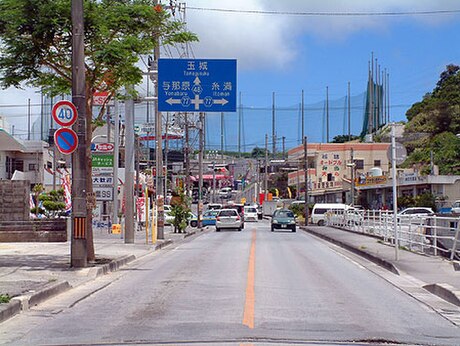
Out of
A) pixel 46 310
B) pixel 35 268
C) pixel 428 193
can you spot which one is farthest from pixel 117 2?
pixel 428 193

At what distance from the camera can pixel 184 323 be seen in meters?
9.91

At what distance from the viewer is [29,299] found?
11.7 m

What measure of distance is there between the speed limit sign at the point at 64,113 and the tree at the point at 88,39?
1579 mm

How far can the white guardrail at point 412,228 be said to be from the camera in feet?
68.5

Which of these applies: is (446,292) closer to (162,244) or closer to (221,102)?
(221,102)

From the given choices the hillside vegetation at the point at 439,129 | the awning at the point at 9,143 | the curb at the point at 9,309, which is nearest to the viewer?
the curb at the point at 9,309

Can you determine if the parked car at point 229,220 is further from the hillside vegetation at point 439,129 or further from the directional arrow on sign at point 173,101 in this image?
the directional arrow on sign at point 173,101

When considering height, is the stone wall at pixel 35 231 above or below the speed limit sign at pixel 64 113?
below

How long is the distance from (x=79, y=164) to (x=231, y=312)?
8081mm

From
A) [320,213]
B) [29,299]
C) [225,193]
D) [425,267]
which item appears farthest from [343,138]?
[29,299]

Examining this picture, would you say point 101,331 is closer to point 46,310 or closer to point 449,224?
point 46,310

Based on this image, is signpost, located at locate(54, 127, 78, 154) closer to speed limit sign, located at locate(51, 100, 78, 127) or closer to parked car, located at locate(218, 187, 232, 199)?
speed limit sign, located at locate(51, 100, 78, 127)

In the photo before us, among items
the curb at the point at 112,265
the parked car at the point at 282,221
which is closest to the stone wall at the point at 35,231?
the curb at the point at 112,265

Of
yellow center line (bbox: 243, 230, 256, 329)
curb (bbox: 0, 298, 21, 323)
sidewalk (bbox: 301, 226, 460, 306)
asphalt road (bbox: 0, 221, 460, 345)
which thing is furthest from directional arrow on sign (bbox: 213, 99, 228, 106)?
curb (bbox: 0, 298, 21, 323)
